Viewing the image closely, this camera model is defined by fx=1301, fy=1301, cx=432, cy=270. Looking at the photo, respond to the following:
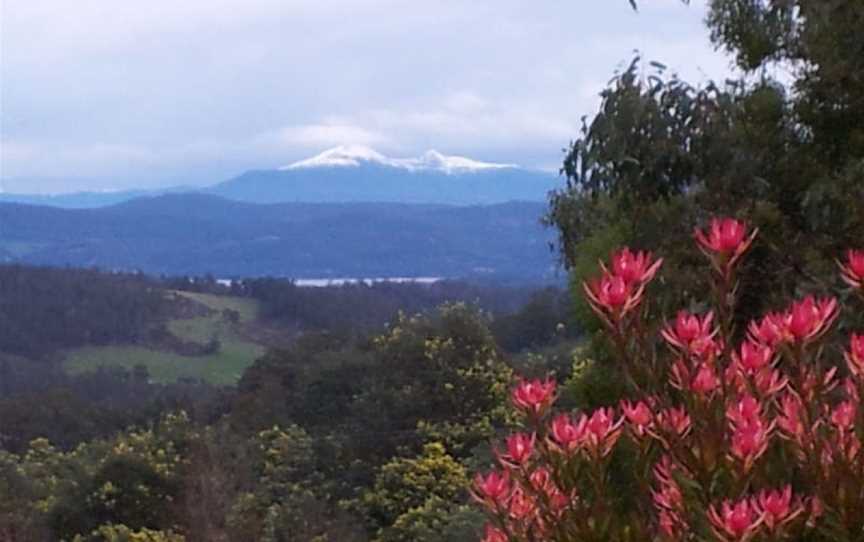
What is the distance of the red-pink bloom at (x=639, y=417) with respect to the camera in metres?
1.70

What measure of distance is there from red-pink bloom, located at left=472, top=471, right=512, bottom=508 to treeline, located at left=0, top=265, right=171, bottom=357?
43256 millimetres

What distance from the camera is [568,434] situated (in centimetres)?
166

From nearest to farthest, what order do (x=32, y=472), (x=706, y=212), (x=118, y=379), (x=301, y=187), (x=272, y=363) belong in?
(x=706, y=212) → (x=32, y=472) → (x=272, y=363) → (x=118, y=379) → (x=301, y=187)

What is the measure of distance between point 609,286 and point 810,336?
25 centimetres

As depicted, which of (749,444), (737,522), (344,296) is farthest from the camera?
(344,296)

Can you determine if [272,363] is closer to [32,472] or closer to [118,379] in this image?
→ [32,472]

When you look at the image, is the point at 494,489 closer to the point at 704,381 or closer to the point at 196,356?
the point at 704,381

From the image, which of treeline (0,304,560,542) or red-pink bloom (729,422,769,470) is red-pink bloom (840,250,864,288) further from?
treeline (0,304,560,542)

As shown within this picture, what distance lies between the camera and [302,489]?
54.9 ft

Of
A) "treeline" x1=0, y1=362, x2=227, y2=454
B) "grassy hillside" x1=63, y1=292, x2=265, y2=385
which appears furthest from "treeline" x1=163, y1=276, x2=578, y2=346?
"treeline" x1=0, y1=362, x2=227, y2=454

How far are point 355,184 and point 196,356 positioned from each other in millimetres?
64570

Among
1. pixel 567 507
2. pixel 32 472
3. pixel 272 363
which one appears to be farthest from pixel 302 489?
pixel 567 507

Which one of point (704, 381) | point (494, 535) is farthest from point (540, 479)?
point (704, 381)

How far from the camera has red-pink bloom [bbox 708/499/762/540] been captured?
142 centimetres
